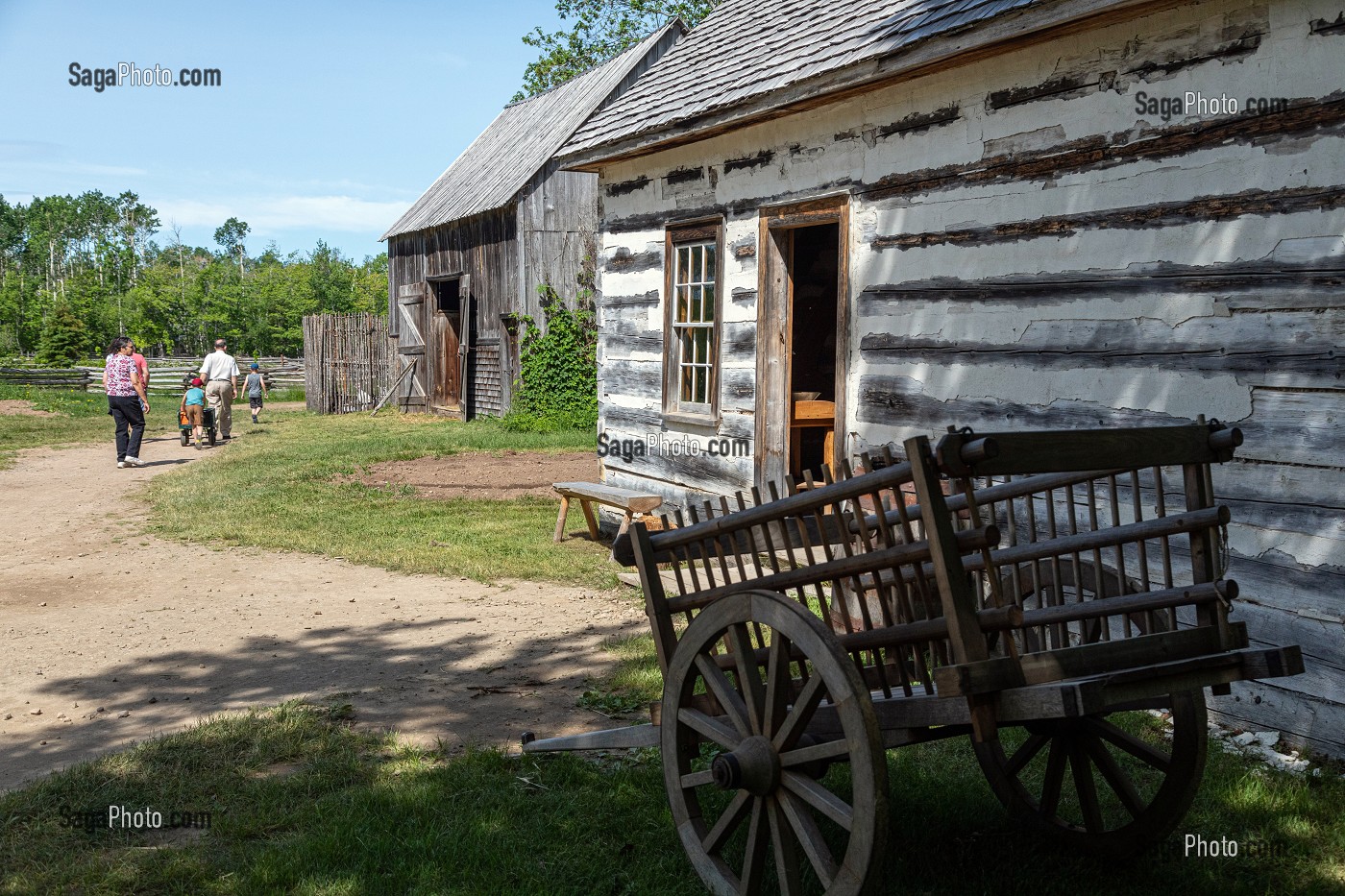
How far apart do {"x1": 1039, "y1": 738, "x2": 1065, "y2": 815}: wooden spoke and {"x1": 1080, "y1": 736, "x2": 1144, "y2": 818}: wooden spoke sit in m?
0.09

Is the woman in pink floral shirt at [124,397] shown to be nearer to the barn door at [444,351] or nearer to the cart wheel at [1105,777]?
the barn door at [444,351]

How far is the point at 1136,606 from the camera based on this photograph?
2.92m

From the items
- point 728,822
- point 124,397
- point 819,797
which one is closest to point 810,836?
point 819,797

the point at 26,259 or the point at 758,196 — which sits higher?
the point at 26,259

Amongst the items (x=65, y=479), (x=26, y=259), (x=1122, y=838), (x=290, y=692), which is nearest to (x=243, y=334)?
(x=65, y=479)

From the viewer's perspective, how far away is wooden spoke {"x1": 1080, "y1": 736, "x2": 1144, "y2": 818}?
3285 mm

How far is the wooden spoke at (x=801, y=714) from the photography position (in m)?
2.72

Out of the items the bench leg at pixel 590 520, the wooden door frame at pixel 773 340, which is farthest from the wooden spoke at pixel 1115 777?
the bench leg at pixel 590 520

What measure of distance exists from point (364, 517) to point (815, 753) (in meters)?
8.59

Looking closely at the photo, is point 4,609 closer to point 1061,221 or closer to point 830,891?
point 830,891

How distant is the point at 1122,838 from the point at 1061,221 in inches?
133

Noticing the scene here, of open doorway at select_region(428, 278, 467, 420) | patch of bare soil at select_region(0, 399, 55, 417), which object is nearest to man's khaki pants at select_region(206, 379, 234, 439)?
open doorway at select_region(428, 278, 467, 420)

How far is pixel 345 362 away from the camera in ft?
81.4

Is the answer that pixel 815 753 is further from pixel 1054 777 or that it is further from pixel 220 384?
pixel 220 384
